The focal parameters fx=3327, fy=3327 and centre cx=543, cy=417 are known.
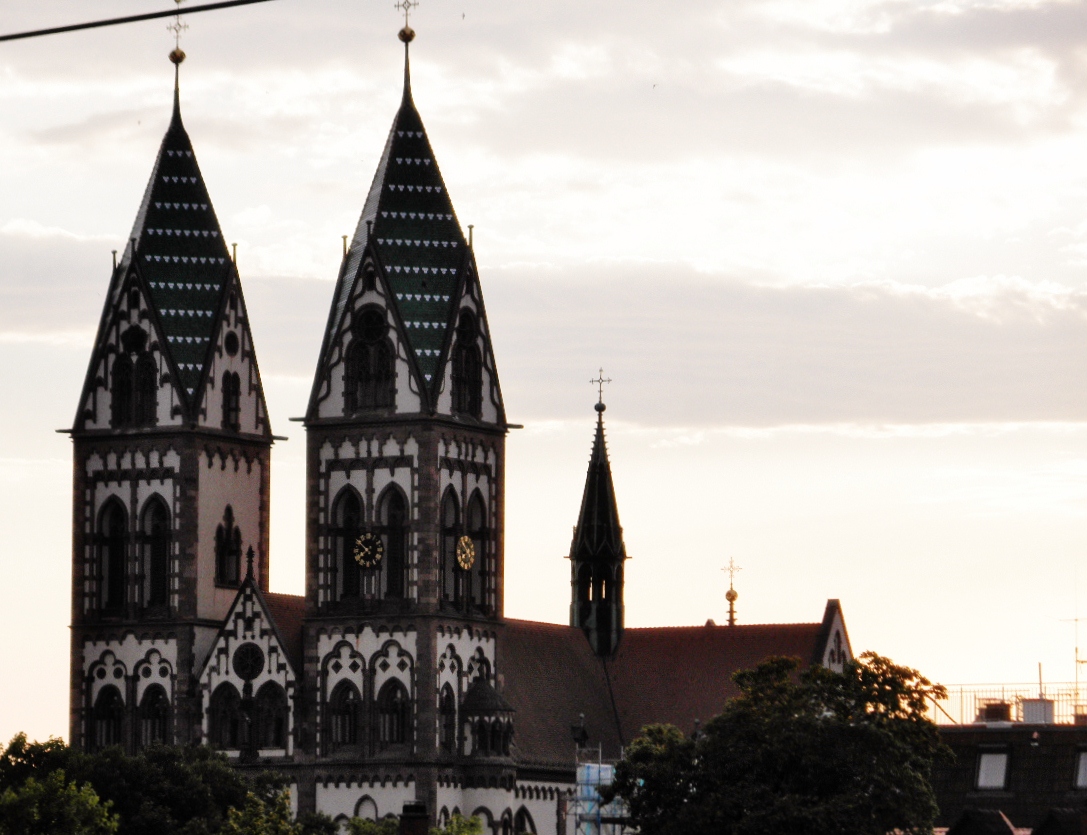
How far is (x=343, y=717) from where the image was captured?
366ft

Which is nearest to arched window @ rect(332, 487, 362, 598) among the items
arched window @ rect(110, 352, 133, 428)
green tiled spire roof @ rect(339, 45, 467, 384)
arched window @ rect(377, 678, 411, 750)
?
arched window @ rect(377, 678, 411, 750)

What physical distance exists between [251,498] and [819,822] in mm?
36821

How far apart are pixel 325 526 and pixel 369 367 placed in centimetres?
558

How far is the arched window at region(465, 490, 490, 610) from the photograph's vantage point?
113938 mm

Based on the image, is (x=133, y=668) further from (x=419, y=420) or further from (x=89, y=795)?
(x=89, y=795)

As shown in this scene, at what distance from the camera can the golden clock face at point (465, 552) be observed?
371ft

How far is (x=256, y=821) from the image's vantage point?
317ft

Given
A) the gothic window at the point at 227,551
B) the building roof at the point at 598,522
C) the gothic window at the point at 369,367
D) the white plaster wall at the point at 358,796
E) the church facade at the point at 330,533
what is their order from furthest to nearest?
the building roof at the point at 598,522 → the gothic window at the point at 227,551 → the gothic window at the point at 369,367 → the church facade at the point at 330,533 → the white plaster wall at the point at 358,796

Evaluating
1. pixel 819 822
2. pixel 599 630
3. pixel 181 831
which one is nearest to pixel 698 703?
pixel 599 630

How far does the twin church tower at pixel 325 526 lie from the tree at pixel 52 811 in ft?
68.6

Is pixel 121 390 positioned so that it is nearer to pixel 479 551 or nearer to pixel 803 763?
pixel 479 551

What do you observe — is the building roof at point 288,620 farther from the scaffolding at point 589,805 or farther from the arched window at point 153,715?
the scaffolding at point 589,805

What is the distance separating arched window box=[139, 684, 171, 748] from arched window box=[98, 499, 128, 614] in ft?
12.1

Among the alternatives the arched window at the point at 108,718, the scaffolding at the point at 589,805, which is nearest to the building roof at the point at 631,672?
the scaffolding at the point at 589,805
